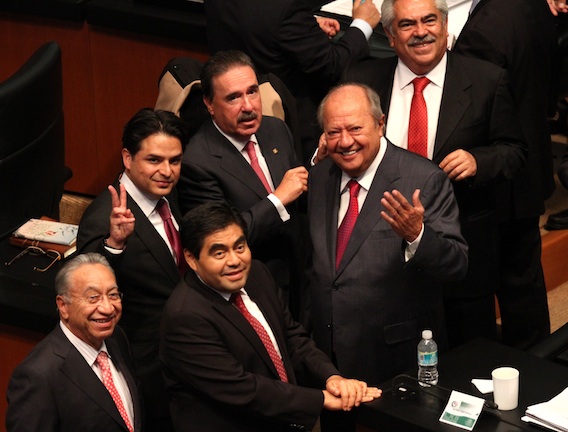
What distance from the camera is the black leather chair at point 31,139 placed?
2416 millimetres

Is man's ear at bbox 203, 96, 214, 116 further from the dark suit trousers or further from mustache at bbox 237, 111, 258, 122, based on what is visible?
the dark suit trousers

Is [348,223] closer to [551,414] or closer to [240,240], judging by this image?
[240,240]

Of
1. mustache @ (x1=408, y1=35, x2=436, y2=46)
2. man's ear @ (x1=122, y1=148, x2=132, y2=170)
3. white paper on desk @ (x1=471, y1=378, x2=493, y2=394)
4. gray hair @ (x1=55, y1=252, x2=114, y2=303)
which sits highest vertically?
mustache @ (x1=408, y1=35, x2=436, y2=46)

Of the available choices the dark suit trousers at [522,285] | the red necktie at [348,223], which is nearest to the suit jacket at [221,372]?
the red necktie at [348,223]

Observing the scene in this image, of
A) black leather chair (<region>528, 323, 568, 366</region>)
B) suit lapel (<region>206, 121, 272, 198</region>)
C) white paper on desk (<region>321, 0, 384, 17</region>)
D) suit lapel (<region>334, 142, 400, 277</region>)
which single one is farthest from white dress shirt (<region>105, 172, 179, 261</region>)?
white paper on desk (<region>321, 0, 384, 17</region>)

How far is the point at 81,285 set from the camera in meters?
4.04

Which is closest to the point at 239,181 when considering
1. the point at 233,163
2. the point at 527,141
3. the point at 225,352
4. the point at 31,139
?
the point at 233,163

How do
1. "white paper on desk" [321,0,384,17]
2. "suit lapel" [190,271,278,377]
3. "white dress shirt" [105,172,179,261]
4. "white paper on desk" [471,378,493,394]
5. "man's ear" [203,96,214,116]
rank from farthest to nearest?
"white paper on desk" [321,0,384,17]
"man's ear" [203,96,214,116]
"white dress shirt" [105,172,179,261]
"suit lapel" [190,271,278,377]
"white paper on desk" [471,378,493,394]

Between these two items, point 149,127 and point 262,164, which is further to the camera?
point 262,164

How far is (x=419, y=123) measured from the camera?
448 cm

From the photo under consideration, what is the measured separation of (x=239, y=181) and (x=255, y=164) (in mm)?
110

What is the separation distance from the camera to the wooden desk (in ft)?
12.1

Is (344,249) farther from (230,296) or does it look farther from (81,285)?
(81,285)

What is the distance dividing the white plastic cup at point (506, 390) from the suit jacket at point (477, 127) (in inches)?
35.0
